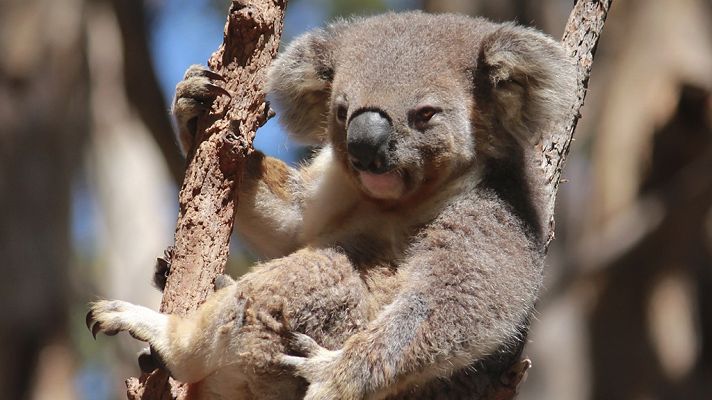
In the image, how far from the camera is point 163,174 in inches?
418

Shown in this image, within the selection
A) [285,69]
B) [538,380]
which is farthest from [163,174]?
[285,69]

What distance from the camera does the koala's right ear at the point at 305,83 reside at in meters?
4.38

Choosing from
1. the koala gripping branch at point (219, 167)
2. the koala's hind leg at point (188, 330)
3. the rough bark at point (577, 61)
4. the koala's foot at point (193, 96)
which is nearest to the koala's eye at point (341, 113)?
the koala gripping branch at point (219, 167)

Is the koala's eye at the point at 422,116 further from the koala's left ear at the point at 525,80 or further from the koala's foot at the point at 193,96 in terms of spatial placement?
the koala's foot at the point at 193,96

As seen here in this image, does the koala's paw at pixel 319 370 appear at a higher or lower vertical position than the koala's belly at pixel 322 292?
lower

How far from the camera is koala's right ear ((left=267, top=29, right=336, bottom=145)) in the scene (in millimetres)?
4379

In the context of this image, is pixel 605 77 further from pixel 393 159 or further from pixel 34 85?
pixel 393 159

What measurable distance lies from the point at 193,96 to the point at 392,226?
1.00 m

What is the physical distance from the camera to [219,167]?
3.80 m

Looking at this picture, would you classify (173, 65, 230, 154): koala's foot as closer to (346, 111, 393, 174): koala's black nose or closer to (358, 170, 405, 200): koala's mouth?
(346, 111, 393, 174): koala's black nose

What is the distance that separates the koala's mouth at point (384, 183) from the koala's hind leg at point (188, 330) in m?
0.73

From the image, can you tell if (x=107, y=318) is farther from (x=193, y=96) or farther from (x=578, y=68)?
(x=578, y=68)

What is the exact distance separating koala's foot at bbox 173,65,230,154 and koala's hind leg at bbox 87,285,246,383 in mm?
741

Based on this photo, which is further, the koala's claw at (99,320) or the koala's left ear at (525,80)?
the koala's left ear at (525,80)
